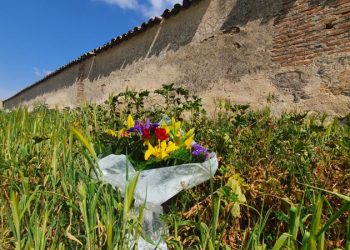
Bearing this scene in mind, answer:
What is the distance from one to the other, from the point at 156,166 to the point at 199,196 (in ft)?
0.92

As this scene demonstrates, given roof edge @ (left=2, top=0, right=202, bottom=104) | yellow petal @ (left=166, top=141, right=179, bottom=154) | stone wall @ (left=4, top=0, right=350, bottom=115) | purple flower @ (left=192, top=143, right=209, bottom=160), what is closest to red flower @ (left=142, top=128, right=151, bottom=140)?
yellow petal @ (left=166, top=141, right=179, bottom=154)

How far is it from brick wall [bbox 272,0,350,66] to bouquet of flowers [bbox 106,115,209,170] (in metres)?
2.73

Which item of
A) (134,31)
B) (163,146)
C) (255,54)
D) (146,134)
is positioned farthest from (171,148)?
Answer: (134,31)

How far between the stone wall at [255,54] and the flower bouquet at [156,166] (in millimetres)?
1152

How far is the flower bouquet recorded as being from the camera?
1.55 metres

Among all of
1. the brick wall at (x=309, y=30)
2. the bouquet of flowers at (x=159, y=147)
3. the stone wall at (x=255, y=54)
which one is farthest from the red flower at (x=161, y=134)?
the brick wall at (x=309, y=30)

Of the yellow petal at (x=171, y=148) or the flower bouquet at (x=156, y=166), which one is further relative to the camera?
the yellow petal at (x=171, y=148)

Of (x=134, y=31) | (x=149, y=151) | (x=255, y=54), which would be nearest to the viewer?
(x=149, y=151)

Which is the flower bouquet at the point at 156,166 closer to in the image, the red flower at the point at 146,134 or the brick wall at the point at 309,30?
the red flower at the point at 146,134

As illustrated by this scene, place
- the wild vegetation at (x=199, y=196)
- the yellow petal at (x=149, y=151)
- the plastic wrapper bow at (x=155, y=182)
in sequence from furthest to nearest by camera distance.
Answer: the yellow petal at (x=149, y=151) → the plastic wrapper bow at (x=155, y=182) → the wild vegetation at (x=199, y=196)

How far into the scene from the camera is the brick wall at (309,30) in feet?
12.6

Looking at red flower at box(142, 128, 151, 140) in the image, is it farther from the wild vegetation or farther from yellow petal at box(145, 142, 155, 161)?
the wild vegetation

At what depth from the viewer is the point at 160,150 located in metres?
1.74

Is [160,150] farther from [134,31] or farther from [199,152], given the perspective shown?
[134,31]
